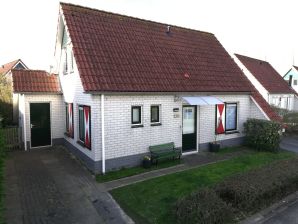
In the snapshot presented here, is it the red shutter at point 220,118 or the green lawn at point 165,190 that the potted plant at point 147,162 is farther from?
the red shutter at point 220,118

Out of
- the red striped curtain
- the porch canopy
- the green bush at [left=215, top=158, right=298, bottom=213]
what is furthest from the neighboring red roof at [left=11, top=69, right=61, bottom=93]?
the green bush at [left=215, top=158, right=298, bottom=213]

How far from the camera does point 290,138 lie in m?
18.8

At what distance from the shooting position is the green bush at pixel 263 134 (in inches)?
547

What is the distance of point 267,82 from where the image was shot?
2900cm

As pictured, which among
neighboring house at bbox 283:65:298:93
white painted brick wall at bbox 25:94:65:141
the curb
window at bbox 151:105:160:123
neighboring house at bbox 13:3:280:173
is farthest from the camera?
neighboring house at bbox 283:65:298:93

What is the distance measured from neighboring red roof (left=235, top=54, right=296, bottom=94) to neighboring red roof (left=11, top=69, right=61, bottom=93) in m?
21.6

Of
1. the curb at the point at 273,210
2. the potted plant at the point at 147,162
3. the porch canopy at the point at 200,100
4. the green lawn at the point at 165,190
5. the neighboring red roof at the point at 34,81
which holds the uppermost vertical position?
the neighboring red roof at the point at 34,81

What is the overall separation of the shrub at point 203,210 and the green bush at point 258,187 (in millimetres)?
750

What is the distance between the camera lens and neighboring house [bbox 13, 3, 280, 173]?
10.6 meters

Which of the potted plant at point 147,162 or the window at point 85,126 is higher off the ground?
the window at point 85,126

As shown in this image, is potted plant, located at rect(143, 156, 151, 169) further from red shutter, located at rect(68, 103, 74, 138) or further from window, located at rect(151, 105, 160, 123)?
red shutter, located at rect(68, 103, 74, 138)

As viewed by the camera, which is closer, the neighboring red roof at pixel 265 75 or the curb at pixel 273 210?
the curb at pixel 273 210

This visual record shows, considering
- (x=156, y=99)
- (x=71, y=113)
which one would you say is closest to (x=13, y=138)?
Result: (x=71, y=113)

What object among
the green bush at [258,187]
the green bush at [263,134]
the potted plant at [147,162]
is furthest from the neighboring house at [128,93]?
the green bush at [258,187]
